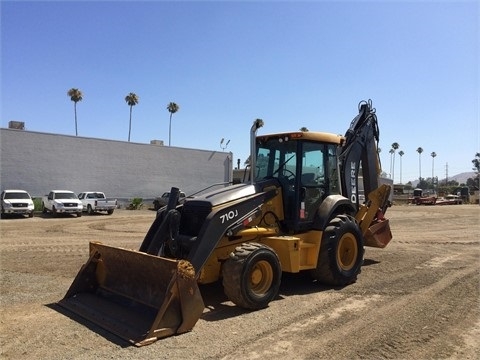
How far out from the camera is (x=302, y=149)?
8.15m

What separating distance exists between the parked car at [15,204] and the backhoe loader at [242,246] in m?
22.1

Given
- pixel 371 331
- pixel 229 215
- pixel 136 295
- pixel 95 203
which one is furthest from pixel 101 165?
pixel 371 331

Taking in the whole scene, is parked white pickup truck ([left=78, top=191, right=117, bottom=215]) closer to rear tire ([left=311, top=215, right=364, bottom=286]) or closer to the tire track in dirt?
rear tire ([left=311, top=215, right=364, bottom=286])

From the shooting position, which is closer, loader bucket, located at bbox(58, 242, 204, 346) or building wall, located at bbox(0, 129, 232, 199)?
loader bucket, located at bbox(58, 242, 204, 346)

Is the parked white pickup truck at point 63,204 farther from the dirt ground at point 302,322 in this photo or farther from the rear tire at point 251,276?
the rear tire at point 251,276

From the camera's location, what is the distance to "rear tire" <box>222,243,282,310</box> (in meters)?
6.39

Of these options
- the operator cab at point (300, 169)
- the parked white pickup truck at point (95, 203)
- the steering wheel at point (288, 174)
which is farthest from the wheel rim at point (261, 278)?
the parked white pickup truck at point (95, 203)

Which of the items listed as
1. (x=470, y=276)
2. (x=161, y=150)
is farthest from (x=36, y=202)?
(x=470, y=276)

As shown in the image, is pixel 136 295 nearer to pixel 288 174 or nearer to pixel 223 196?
pixel 223 196

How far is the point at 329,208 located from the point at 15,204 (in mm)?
23710

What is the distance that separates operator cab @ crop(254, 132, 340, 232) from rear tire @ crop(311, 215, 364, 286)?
1.46 feet

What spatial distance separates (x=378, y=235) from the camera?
34.2 feet


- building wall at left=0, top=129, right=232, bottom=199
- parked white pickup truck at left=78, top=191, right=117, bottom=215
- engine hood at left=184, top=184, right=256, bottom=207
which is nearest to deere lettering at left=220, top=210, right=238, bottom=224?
engine hood at left=184, top=184, right=256, bottom=207

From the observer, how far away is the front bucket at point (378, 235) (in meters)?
10.3
